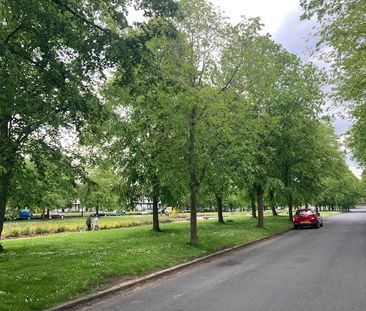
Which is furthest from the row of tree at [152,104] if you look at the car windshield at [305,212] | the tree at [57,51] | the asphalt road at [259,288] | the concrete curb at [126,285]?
the asphalt road at [259,288]

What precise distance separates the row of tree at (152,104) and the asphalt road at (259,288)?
156 inches

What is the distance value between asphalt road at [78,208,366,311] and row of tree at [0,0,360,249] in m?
3.96

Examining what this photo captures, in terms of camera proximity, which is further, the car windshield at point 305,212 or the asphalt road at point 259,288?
the car windshield at point 305,212

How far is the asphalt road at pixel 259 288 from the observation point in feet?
25.1

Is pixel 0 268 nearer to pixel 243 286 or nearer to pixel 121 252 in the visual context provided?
pixel 121 252

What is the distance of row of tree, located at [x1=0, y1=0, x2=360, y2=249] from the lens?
8.75 meters

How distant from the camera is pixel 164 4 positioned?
9.03 metres

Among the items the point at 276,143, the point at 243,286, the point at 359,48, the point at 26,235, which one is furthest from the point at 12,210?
the point at 276,143

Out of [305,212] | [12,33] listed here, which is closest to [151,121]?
[12,33]

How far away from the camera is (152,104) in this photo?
15.8 meters

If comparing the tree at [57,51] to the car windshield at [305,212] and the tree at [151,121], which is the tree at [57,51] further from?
the car windshield at [305,212]

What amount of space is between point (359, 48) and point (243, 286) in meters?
11.4

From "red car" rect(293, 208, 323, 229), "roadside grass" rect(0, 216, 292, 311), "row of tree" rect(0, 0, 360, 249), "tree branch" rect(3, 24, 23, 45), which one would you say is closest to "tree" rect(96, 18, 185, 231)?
"row of tree" rect(0, 0, 360, 249)

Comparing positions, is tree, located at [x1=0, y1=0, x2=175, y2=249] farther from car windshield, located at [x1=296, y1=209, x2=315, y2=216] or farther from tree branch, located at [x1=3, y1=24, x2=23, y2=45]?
car windshield, located at [x1=296, y1=209, x2=315, y2=216]
